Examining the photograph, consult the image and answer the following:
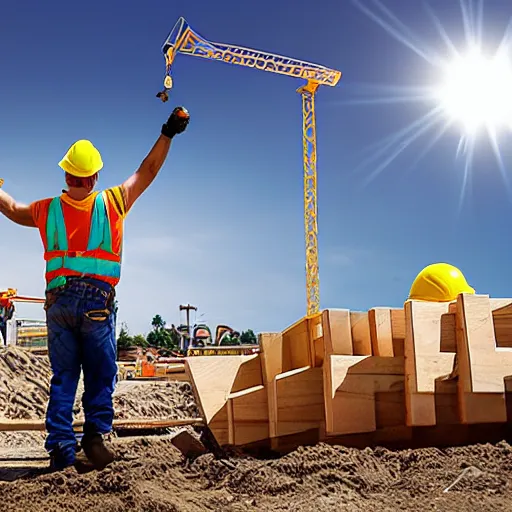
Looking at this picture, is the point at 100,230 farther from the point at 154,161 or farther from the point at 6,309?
the point at 6,309

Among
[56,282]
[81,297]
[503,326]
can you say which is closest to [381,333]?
[503,326]

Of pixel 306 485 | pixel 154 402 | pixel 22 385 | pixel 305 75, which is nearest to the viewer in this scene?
pixel 306 485

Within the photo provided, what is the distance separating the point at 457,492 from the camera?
297cm

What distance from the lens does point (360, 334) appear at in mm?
3945

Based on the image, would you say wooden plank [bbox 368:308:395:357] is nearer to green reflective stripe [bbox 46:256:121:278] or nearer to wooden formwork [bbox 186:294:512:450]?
wooden formwork [bbox 186:294:512:450]

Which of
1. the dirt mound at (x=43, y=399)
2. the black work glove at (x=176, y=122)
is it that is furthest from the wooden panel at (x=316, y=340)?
the dirt mound at (x=43, y=399)

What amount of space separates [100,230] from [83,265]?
247 millimetres

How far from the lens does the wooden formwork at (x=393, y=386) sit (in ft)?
11.6

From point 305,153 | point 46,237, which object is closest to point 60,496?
point 46,237

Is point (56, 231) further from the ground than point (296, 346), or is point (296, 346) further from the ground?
point (56, 231)

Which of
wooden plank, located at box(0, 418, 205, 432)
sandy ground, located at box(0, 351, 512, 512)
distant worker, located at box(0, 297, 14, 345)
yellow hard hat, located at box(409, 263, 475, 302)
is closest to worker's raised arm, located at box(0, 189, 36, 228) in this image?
wooden plank, located at box(0, 418, 205, 432)

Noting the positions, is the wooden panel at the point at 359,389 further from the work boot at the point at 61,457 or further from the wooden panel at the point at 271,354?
the work boot at the point at 61,457

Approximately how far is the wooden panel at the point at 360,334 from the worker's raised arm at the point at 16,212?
221cm

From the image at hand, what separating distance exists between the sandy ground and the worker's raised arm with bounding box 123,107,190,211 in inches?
67.0
